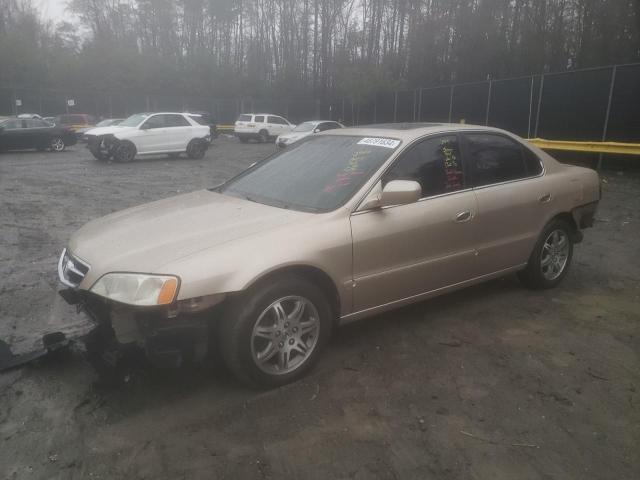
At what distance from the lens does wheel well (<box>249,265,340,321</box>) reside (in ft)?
10.2

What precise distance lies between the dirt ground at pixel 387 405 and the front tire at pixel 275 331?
5.5 inches

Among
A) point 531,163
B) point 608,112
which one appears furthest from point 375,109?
point 531,163

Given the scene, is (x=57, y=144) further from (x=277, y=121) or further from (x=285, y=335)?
(x=285, y=335)

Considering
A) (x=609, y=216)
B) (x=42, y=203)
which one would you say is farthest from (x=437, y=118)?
(x=42, y=203)

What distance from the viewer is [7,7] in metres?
Answer: 39.1

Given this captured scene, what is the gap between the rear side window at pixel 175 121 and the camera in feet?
57.8

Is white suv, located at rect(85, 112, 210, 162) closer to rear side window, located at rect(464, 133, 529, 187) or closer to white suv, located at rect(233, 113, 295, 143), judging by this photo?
white suv, located at rect(233, 113, 295, 143)

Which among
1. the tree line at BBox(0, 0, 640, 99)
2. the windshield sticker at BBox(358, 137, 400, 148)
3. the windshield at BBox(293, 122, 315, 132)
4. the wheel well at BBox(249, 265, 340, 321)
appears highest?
the tree line at BBox(0, 0, 640, 99)

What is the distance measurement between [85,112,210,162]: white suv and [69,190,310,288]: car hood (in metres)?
13.3

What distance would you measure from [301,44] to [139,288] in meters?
45.3

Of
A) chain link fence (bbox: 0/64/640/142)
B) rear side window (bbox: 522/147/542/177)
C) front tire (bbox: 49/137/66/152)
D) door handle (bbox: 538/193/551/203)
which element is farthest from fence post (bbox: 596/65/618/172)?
front tire (bbox: 49/137/66/152)

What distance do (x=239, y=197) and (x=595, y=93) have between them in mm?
12855

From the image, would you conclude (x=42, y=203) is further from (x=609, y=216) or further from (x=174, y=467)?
(x=609, y=216)

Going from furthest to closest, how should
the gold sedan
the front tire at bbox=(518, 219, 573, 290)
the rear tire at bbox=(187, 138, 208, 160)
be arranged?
the rear tire at bbox=(187, 138, 208, 160), the front tire at bbox=(518, 219, 573, 290), the gold sedan
